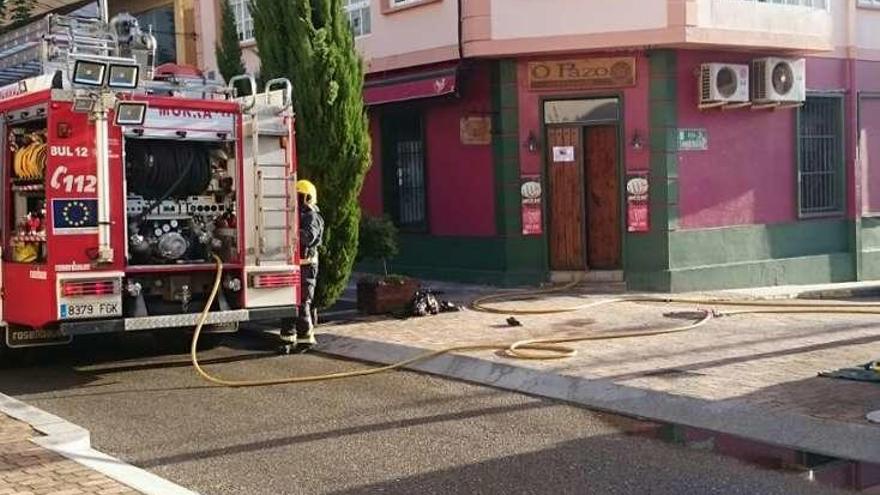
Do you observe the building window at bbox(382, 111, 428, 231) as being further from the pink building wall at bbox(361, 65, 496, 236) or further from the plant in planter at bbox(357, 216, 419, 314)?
the plant in planter at bbox(357, 216, 419, 314)

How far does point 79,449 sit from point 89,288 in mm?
2690

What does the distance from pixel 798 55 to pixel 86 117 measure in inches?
438

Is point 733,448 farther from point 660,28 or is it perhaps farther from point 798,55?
point 798,55

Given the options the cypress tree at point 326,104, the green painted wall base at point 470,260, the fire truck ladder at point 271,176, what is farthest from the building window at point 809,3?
the fire truck ladder at point 271,176

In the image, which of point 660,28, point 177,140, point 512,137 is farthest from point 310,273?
point 660,28

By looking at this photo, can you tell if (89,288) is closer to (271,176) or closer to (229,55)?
(271,176)

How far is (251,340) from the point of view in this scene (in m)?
11.8

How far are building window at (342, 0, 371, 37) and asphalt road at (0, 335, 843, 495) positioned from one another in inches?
337

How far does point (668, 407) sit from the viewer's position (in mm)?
7449

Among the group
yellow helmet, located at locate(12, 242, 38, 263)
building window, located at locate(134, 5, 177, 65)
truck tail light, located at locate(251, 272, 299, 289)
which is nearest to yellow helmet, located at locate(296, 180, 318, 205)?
truck tail light, located at locate(251, 272, 299, 289)

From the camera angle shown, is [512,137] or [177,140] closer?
[177,140]

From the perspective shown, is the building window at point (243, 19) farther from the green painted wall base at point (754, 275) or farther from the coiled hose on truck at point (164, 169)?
the coiled hose on truck at point (164, 169)

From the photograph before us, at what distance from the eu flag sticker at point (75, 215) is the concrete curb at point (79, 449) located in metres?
1.69

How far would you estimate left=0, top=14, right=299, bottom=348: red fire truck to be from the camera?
871 centimetres
